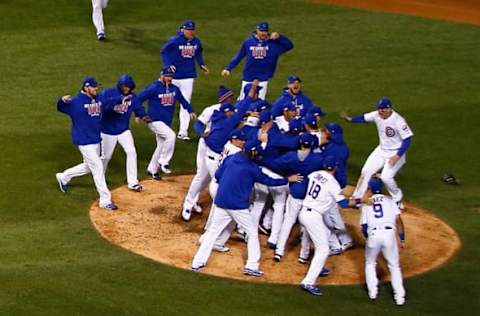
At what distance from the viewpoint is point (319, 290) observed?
513 inches

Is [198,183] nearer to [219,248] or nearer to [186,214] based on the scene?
[186,214]

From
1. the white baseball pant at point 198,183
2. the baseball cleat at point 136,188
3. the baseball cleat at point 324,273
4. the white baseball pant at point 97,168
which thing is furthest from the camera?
the baseball cleat at point 136,188

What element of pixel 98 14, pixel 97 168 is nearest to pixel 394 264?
pixel 97 168

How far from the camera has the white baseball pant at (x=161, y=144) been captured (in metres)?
16.6

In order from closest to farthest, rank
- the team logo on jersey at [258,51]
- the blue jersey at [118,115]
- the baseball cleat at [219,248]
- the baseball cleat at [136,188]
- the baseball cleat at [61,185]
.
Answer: the baseball cleat at [219,248], the blue jersey at [118,115], the baseball cleat at [61,185], the baseball cleat at [136,188], the team logo on jersey at [258,51]

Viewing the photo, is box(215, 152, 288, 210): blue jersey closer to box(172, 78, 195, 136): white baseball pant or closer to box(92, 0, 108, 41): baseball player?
box(172, 78, 195, 136): white baseball pant

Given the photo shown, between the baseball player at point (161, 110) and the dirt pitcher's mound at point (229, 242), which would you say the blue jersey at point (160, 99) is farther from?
the dirt pitcher's mound at point (229, 242)

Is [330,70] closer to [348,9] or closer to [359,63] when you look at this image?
[359,63]

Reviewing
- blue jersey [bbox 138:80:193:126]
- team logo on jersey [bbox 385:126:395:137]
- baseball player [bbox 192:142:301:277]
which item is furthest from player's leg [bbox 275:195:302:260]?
blue jersey [bbox 138:80:193:126]

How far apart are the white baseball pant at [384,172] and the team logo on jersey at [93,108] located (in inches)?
158

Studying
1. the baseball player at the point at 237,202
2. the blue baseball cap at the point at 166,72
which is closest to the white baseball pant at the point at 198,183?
the baseball player at the point at 237,202

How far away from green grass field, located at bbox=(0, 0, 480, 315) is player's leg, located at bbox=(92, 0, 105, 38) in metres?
0.34

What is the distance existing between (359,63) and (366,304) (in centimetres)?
1097

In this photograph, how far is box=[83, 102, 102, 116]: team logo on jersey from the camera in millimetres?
15047
